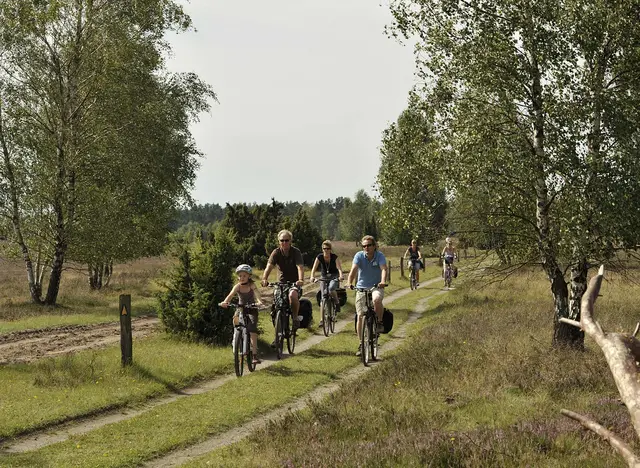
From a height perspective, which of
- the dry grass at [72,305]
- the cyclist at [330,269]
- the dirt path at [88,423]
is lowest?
the dirt path at [88,423]

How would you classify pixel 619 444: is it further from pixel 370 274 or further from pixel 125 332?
pixel 125 332

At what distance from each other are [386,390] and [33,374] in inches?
292

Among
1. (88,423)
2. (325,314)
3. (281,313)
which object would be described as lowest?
(88,423)

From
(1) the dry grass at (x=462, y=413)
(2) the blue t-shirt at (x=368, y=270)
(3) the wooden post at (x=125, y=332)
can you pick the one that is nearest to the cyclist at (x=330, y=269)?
(1) the dry grass at (x=462, y=413)

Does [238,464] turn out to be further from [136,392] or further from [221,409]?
[136,392]

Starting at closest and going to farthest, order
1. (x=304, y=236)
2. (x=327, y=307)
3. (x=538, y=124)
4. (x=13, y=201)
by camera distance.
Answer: (x=538, y=124), (x=327, y=307), (x=13, y=201), (x=304, y=236)

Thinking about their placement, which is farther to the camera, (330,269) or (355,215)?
(355,215)

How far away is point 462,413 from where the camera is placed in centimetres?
957

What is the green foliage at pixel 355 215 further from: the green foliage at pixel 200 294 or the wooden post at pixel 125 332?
the wooden post at pixel 125 332

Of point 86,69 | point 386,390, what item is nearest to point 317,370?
point 386,390

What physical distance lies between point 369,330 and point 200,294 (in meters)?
5.27

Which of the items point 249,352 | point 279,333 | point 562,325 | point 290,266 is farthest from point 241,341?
point 562,325

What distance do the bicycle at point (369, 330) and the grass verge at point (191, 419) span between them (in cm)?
52

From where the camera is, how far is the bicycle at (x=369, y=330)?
46.4ft
